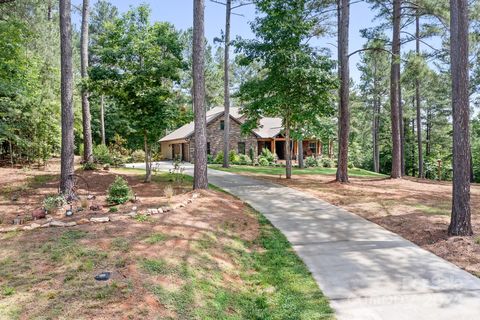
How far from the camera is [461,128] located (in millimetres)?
6750

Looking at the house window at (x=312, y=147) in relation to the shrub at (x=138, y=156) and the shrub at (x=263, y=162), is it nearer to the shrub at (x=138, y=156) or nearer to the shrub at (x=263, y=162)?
the shrub at (x=263, y=162)

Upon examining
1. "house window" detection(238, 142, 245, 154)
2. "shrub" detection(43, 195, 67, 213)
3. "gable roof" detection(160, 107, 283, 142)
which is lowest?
"shrub" detection(43, 195, 67, 213)

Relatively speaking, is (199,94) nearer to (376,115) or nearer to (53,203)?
(53,203)

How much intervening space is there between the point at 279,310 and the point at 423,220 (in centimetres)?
530

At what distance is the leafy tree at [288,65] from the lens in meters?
13.7

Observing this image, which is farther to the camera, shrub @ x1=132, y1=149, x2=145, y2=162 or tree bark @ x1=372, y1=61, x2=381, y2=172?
tree bark @ x1=372, y1=61, x2=381, y2=172

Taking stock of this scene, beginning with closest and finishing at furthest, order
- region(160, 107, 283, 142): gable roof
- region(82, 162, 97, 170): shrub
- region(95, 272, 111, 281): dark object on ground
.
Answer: region(95, 272, 111, 281): dark object on ground < region(82, 162, 97, 170): shrub < region(160, 107, 283, 142): gable roof

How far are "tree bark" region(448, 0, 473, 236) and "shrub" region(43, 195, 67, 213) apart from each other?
8.78m

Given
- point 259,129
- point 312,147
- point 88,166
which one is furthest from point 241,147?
point 88,166

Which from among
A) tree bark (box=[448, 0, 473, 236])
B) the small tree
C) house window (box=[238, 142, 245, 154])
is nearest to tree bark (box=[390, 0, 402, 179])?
tree bark (box=[448, 0, 473, 236])

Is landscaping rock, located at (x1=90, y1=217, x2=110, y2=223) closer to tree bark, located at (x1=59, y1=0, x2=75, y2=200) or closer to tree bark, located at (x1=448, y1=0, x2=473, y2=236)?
Answer: tree bark, located at (x1=59, y1=0, x2=75, y2=200)

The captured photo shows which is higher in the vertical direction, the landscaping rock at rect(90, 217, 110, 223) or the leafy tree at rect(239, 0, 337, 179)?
the leafy tree at rect(239, 0, 337, 179)

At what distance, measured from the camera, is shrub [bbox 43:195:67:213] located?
26.2 ft

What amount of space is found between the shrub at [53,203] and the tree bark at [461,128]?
878cm
